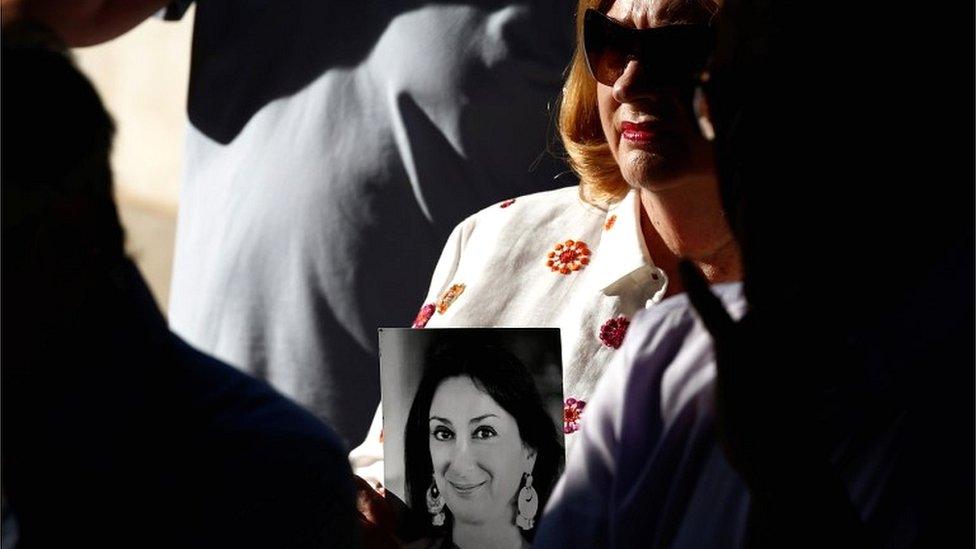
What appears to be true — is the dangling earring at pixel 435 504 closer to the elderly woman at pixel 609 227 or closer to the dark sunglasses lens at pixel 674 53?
the elderly woman at pixel 609 227

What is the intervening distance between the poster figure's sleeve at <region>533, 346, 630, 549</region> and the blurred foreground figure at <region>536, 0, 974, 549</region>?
0.36 feet

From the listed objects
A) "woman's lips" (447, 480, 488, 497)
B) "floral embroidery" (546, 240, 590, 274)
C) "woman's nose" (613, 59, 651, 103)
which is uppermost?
"woman's nose" (613, 59, 651, 103)

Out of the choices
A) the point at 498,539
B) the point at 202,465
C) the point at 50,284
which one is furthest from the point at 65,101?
the point at 498,539

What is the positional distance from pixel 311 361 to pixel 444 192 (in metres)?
0.32

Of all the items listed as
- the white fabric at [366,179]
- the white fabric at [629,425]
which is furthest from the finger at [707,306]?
the white fabric at [366,179]

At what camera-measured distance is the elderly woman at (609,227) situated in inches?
75.6

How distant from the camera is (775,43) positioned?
1.20 m

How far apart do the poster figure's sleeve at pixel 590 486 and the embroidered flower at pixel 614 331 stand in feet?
1.82

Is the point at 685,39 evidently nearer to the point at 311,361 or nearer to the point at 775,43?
the point at 775,43

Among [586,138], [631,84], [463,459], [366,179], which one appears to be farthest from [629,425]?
[366,179]

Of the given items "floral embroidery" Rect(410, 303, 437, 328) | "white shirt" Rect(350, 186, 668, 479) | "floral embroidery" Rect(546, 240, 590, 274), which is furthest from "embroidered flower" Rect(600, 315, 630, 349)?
"floral embroidery" Rect(410, 303, 437, 328)

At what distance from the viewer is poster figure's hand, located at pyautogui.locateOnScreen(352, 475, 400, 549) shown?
1658mm

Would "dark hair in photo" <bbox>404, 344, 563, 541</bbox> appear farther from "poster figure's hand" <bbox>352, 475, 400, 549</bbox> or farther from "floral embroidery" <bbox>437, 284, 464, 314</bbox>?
"floral embroidery" <bbox>437, 284, 464, 314</bbox>

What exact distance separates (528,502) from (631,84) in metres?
0.60
